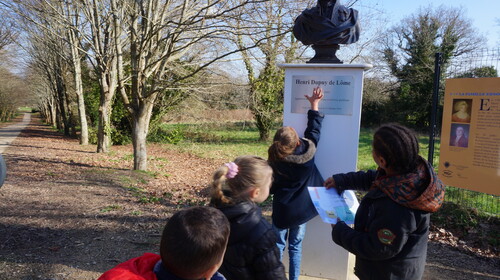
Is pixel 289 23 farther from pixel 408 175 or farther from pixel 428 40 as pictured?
pixel 428 40

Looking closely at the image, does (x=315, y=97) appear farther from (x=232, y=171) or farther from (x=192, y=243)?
(x=192, y=243)

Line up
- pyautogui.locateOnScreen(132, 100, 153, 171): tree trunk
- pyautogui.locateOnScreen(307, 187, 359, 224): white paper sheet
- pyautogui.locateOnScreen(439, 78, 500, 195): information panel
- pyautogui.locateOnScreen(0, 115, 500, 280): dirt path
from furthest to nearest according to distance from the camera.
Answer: pyautogui.locateOnScreen(132, 100, 153, 171): tree trunk → pyautogui.locateOnScreen(439, 78, 500, 195): information panel → pyautogui.locateOnScreen(0, 115, 500, 280): dirt path → pyautogui.locateOnScreen(307, 187, 359, 224): white paper sheet

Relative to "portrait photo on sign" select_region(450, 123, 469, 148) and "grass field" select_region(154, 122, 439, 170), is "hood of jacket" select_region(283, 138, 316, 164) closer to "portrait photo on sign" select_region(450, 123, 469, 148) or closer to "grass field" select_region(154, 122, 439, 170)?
"portrait photo on sign" select_region(450, 123, 469, 148)

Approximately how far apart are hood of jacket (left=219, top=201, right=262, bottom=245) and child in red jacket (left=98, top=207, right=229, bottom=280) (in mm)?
438

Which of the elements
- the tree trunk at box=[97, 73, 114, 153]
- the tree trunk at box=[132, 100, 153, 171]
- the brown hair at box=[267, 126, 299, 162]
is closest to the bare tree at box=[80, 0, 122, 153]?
the tree trunk at box=[97, 73, 114, 153]

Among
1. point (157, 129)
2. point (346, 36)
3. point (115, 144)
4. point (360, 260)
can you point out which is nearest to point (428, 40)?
point (157, 129)

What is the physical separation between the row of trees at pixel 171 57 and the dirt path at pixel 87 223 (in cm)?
225

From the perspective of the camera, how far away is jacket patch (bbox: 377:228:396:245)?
190 cm

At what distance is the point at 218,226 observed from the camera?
1.53m

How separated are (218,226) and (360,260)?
1177mm

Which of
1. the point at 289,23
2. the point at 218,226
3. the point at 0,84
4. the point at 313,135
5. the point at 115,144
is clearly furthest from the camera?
the point at 0,84

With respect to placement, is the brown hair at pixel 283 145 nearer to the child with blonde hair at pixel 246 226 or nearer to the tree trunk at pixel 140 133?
the child with blonde hair at pixel 246 226

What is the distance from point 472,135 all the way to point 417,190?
131 inches

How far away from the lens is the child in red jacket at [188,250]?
1.45 metres
